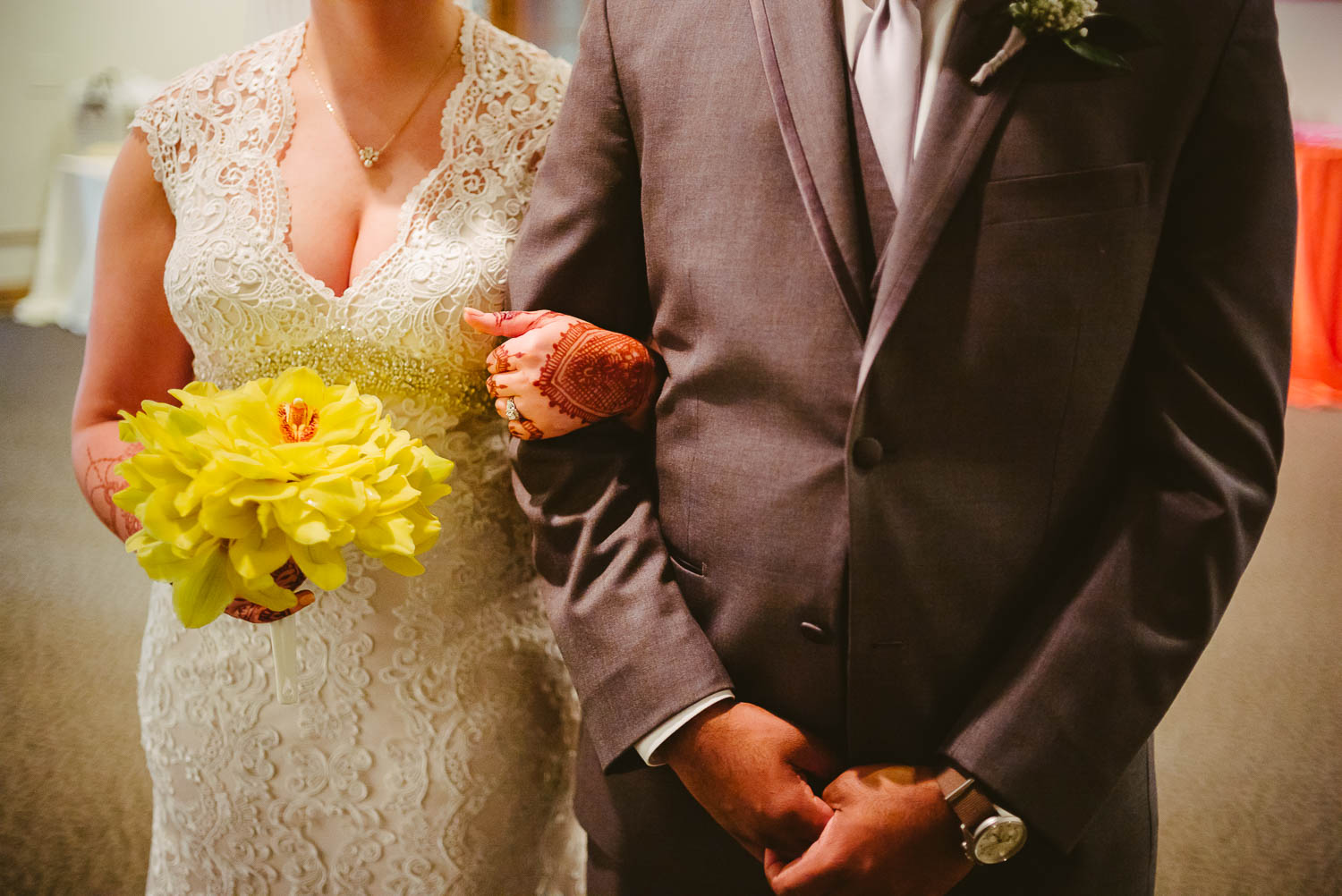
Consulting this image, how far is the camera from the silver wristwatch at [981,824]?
0.81 meters

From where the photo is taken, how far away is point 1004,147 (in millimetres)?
766

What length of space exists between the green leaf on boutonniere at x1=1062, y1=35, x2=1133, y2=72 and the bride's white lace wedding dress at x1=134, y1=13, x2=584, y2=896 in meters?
0.68

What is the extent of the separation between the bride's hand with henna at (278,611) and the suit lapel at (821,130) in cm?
60

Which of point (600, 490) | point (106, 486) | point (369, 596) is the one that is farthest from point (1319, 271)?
point (106, 486)

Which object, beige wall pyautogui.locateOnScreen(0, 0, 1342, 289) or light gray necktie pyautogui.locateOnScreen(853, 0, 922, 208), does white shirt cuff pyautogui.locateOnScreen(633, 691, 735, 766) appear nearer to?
light gray necktie pyautogui.locateOnScreen(853, 0, 922, 208)

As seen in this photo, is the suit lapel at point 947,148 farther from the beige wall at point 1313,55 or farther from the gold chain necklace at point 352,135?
the beige wall at point 1313,55

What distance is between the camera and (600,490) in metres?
0.94

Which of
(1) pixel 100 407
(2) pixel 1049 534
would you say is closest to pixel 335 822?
(1) pixel 100 407

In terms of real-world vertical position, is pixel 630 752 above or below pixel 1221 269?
below

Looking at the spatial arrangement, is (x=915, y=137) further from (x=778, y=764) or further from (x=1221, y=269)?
(x=778, y=764)

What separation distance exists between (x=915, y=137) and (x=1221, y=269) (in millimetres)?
288

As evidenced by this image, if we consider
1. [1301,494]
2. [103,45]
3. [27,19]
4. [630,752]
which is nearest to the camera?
[630,752]

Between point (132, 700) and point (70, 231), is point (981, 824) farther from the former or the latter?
point (70, 231)

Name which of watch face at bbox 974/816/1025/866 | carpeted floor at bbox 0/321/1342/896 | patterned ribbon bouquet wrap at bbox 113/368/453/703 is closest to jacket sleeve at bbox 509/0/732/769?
patterned ribbon bouquet wrap at bbox 113/368/453/703
